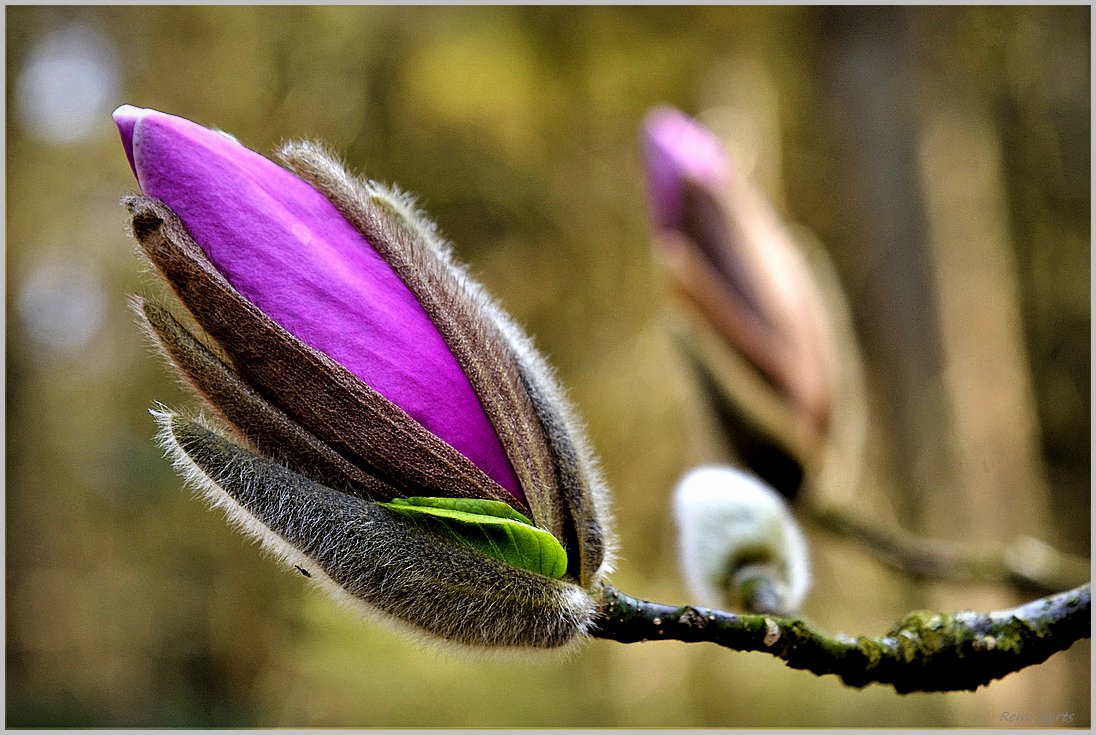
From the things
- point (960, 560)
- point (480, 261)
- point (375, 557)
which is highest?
point (480, 261)

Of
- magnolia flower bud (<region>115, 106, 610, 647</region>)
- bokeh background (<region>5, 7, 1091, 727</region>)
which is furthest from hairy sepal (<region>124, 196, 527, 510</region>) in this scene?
bokeh background (<region>5, 7, 1091, 727</region>)

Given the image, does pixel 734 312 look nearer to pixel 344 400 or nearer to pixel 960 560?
pixel 960 560

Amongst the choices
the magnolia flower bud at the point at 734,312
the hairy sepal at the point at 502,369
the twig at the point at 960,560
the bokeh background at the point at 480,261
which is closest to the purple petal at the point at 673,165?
the magnolia flower bud at the point at 734,312

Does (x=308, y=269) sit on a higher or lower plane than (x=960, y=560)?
lower

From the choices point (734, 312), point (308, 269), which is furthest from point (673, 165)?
point (308, 269)

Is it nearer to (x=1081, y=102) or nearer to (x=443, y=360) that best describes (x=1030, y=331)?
(x=1081, y=102)

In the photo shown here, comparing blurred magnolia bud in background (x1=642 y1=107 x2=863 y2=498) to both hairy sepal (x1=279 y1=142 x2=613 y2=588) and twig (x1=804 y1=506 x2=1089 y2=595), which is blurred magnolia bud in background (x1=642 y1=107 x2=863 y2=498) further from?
hairy sepal (x1=279 y1=142 x2=613 y2=588)

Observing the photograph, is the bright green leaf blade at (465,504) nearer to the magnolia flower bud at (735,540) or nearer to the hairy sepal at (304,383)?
the hairy sepal at (304,383)
